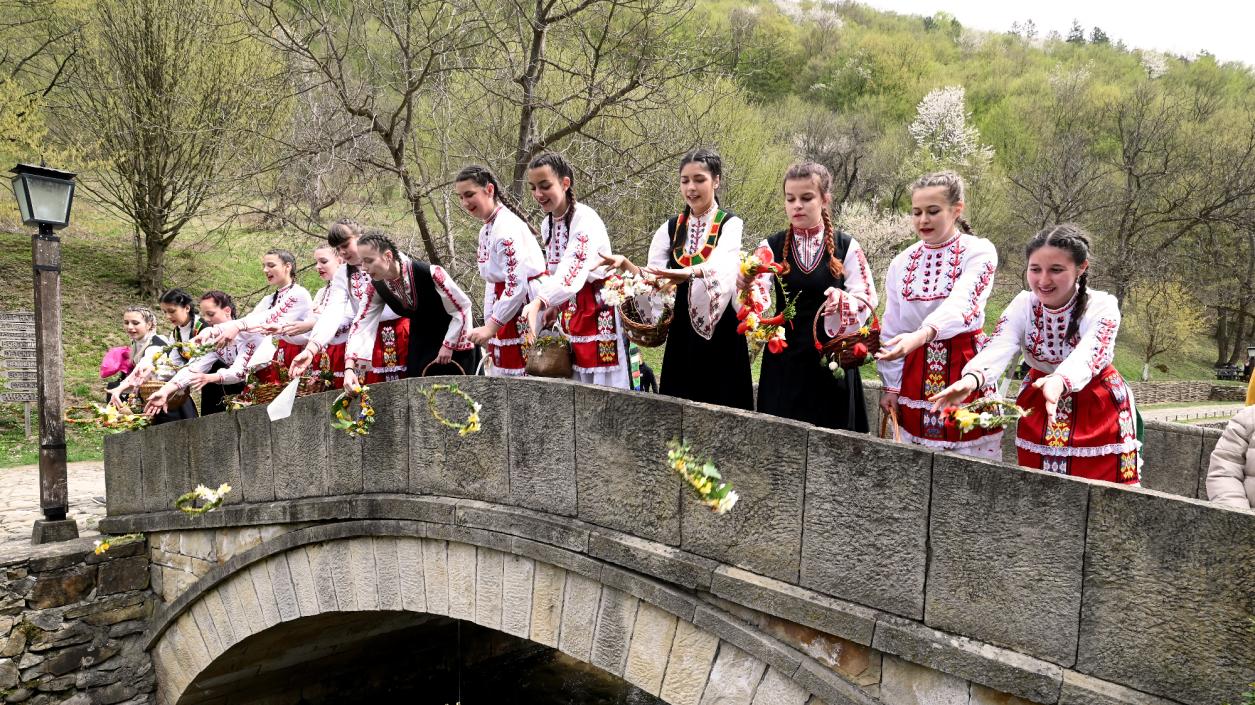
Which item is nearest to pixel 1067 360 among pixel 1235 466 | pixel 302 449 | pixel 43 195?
pixel 1235 466

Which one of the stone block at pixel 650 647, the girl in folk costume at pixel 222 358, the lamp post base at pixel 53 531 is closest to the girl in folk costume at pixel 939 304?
the stone block at pixel 650 647

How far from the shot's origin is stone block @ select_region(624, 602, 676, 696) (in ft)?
13.0

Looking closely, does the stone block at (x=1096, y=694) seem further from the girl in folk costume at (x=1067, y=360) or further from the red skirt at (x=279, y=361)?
the red skirt at (x=279, y=361)

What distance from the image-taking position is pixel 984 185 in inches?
1260

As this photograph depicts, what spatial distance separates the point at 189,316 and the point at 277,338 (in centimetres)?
138

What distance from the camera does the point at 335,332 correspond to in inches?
238

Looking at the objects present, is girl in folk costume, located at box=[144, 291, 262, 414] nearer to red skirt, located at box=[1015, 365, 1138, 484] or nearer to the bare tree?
red skirt, located at box=[1015, 365, 1138, 484]

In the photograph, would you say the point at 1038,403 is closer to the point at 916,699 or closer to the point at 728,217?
the point at 916,699

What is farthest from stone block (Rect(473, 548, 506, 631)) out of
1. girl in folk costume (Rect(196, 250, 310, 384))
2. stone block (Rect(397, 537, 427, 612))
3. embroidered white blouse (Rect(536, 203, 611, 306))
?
girl in folk costume (Rect(196, 250, 310, 384))

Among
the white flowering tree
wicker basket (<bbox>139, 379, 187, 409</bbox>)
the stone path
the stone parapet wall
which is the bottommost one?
the stone parapet wall

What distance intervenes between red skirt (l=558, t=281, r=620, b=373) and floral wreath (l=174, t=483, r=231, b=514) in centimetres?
314

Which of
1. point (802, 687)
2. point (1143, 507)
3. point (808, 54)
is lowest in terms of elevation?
point (802, 687)

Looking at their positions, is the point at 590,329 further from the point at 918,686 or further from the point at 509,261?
the point at 918,686

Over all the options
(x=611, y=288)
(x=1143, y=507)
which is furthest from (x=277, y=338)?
(x=1143, y=507)
